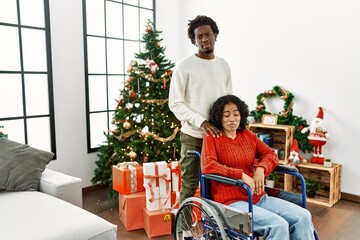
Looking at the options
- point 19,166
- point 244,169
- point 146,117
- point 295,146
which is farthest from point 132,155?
point 295,146

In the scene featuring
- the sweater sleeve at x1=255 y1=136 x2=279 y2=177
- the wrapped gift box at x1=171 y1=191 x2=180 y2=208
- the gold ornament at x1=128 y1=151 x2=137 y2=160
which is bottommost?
the wrapped gift box at x1=171 y1=191 x2=180 y2=208

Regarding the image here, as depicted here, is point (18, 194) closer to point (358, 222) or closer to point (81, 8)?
point (81, 8)

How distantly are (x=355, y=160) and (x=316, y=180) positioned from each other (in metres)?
0.43

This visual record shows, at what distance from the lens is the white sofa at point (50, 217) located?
1.78m

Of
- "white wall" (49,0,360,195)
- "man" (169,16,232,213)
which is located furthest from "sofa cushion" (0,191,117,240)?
"white wall" (49,0,360,195)

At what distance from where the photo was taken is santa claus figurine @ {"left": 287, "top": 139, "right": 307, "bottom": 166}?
358 centimetres

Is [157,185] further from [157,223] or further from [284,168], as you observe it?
[284,168]

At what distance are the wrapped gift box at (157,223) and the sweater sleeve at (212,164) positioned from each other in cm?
94

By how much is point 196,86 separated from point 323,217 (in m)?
1.84

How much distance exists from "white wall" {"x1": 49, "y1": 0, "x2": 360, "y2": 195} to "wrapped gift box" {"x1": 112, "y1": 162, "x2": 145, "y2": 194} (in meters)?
0.88

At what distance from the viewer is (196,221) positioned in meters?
2.14

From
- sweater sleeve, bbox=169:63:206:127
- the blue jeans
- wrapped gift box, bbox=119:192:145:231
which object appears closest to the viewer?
the blue jeans

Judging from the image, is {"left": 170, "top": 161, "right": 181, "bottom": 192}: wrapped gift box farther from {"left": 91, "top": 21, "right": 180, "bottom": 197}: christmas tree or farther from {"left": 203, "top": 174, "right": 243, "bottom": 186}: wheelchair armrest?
{"left": 203, "top": 174, "right": 243, "bottom": 186}: wheelchair armrest

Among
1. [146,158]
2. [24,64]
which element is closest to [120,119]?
[146,158]
